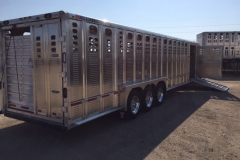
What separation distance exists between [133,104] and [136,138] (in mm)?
1741

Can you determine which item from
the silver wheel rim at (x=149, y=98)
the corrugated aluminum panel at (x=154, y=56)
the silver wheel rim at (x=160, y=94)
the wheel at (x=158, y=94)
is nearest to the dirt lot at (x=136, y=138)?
the silver wheel rim at (x=149, y=98)

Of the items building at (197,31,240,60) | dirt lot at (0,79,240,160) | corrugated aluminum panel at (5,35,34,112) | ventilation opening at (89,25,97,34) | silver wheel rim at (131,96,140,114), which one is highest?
building at (197,31,240,60)

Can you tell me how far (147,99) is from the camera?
7.62 m

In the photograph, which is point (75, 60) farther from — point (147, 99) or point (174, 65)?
point (174, 65)

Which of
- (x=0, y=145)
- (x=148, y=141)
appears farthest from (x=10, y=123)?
(x=148, y=141)

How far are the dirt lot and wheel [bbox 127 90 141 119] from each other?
222 millimetres

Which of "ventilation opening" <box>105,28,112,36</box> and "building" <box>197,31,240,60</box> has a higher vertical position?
"building" <box>197,31,240,60</box>

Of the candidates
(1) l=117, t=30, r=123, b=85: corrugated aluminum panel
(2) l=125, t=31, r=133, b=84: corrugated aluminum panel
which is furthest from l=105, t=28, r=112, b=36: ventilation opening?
(2) l=125, t=31, r=133, b=84: corrugated aluminum panel

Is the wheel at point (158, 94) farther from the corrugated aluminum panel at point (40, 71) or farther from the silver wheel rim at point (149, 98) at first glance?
the corrugated aluminum panel at point (40, 71)

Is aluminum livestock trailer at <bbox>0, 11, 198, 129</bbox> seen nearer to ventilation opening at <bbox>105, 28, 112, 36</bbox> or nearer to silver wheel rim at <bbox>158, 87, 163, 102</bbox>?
ventilation opening at <bbox>105, 28, 112, 36</bbox>

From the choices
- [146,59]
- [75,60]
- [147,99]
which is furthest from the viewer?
[147,99]

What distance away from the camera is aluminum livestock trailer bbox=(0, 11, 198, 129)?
441 centimetres

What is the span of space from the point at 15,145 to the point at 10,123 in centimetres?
179

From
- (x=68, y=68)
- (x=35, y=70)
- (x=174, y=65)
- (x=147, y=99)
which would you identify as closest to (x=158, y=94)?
(x=147, y=99)
